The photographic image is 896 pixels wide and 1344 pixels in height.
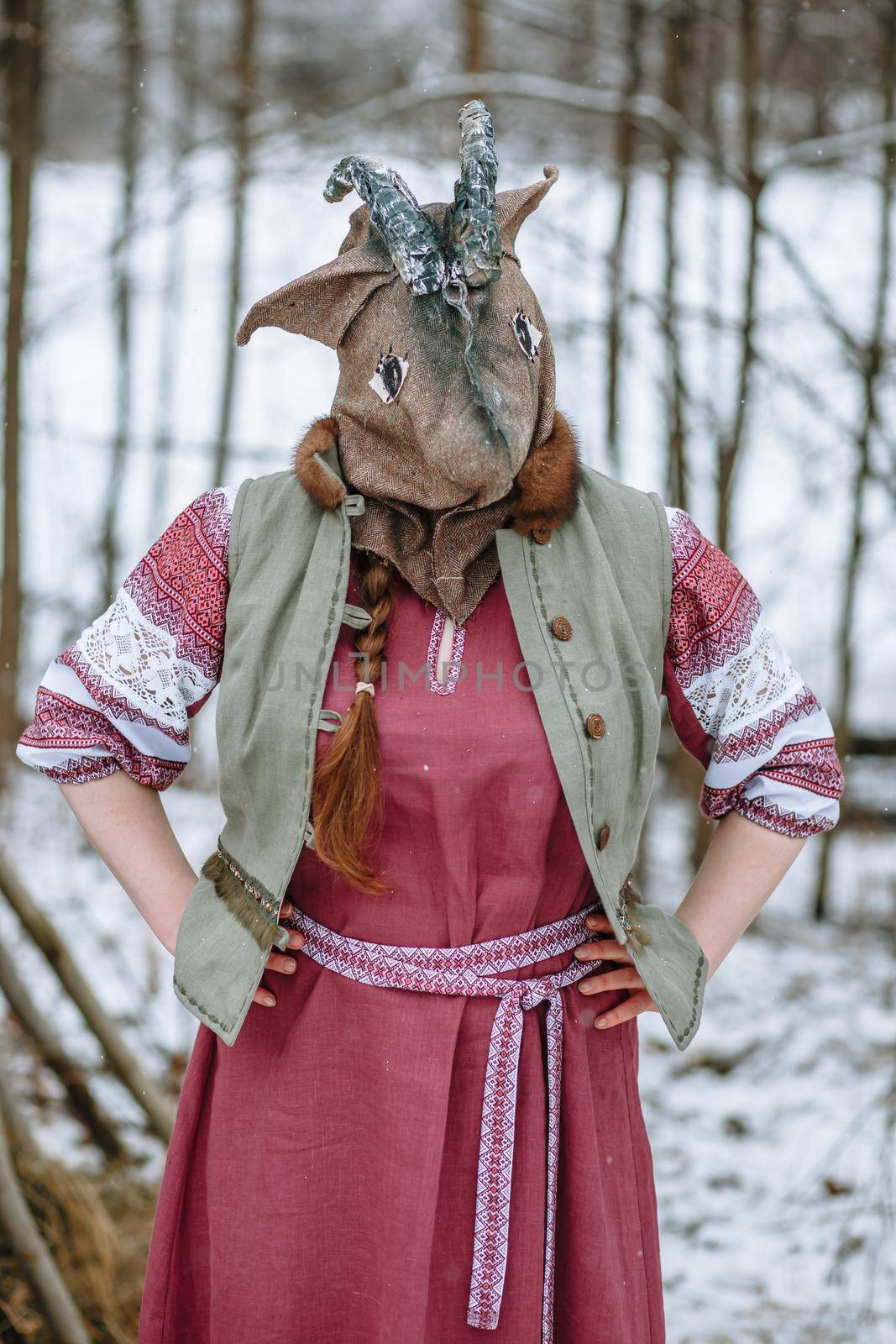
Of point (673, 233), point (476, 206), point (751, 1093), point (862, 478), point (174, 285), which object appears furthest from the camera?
point (174, 285)

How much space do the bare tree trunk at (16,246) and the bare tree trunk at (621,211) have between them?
2.08m

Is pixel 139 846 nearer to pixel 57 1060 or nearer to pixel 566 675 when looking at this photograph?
pixel 566 675

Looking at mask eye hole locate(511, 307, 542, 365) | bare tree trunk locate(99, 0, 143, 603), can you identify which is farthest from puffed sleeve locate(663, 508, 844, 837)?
bare tree trunk locate(99, 0, 143, 603)

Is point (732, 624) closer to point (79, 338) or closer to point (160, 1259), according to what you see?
point (160, 1259)

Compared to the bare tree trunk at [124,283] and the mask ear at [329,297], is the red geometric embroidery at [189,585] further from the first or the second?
the bare tree trunk at [124,283]

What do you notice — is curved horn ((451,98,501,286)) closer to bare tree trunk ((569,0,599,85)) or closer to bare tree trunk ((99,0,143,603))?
bare tree trunk ((99,0,143,603))

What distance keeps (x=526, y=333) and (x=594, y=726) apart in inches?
17.7

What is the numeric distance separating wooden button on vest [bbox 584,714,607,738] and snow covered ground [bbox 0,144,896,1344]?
132 centimetres

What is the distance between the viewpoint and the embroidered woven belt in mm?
1301

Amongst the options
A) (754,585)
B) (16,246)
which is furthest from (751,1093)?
(16,246)

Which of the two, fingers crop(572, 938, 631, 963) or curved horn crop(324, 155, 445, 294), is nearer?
curved horn crop(324, 155, 445, 294)

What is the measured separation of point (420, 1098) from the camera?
4.25 feet

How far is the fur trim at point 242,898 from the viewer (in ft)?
4.31

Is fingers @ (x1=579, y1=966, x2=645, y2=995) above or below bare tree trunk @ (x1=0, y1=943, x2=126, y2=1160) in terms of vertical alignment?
above
